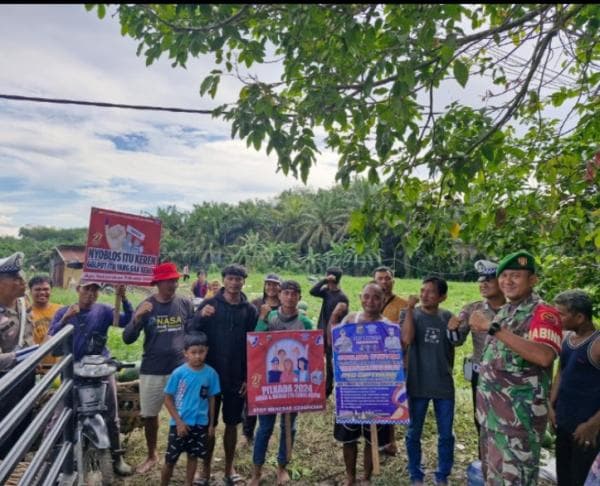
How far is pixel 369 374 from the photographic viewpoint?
4.21 metres

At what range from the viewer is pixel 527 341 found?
113 inches

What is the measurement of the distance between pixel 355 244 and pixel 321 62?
1.37 meters

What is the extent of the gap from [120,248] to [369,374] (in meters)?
2.66

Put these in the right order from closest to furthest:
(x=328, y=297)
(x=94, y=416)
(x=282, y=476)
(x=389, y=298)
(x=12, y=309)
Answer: (x=12, y=309) < (x=94, y=416) < (x=282, y=476) < (x=389, y=298) < (x=328, y=297)

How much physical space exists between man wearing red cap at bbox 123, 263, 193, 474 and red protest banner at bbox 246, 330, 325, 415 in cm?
87

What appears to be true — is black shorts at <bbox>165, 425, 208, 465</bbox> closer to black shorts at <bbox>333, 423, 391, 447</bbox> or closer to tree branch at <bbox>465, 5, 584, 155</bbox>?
black shorts at <bbox>333, 423, 391, 447</bbox>

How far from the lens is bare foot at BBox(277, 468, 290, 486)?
4.50 metres

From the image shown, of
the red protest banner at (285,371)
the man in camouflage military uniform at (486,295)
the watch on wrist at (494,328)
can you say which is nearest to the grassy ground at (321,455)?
the red protest banner at (285,371)

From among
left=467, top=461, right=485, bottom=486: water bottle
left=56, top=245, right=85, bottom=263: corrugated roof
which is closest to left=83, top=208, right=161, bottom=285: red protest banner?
left=467, top=461, right=485, bottom=486: water bottle

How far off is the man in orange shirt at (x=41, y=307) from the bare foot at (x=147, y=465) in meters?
1.44

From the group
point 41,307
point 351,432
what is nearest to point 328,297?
point 351,432

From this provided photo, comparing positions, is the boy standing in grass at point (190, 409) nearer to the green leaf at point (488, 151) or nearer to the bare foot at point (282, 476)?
the bare foot at point (282, 476)

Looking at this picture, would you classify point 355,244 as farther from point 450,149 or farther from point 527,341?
point 527,341

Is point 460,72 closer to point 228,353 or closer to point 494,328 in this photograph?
point 494,328
